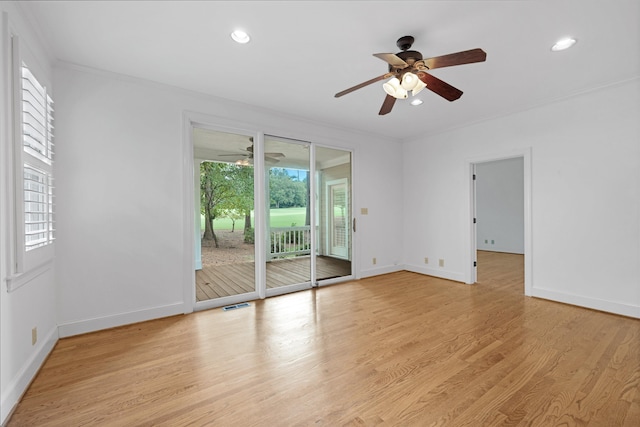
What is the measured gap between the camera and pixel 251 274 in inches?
159

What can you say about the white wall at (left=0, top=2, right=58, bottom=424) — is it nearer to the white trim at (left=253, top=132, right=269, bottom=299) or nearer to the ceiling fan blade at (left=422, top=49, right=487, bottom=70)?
the white trim at (left=253, top=132, right=269, bottom=299)

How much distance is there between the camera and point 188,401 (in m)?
1.79

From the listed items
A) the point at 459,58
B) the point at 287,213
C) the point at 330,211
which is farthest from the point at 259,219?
the point at 459,58

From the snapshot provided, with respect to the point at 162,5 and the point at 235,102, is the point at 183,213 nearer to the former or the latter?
the point at 235,102

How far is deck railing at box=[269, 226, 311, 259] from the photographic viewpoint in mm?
4422

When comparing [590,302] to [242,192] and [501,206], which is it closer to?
[242,192]

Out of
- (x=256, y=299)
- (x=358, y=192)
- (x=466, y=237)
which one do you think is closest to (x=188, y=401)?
(x=256, y=299)

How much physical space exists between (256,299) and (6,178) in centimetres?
277

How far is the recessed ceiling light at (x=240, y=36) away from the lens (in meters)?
2.24

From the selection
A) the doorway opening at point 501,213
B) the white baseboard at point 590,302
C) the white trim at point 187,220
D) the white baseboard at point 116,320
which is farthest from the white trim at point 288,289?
the doorway opening at point 501,213

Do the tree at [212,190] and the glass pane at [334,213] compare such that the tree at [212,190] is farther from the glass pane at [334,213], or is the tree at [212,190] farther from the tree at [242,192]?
the glass pane at [334,213]

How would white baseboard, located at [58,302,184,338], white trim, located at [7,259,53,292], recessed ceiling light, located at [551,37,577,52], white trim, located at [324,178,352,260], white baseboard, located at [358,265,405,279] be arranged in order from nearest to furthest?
white trim, located at [7,259,53,292] → recessed ceiling light, located at [551,37,577,52] → white baseboard, located at [58,302,184,338] → white trim, located at [324,178,352,260] → white baseboard, located at [358,265,405,279]

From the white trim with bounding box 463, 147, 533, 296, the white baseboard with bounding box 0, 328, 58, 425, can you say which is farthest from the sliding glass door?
the white trim with bounding box 463, 147, 533, 296

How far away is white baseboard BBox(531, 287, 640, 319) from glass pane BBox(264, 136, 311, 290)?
131 inches
